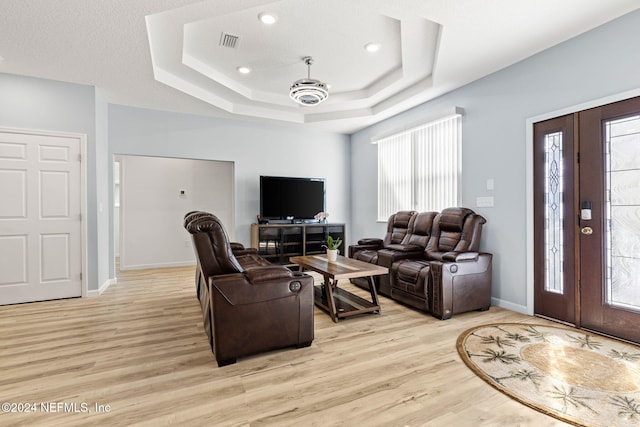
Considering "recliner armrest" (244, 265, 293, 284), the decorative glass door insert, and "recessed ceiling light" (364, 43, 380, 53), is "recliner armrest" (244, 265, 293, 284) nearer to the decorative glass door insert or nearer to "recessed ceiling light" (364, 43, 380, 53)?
"recessed ceiling light" (364, 43, 380, 53)

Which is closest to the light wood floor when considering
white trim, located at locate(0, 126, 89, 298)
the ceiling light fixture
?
white trim, located at locate(0, 126, 89, 298)

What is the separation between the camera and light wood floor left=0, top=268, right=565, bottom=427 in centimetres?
167

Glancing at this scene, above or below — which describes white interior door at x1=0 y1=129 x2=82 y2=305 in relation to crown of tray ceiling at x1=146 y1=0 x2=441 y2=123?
below

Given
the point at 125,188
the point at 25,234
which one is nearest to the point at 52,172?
the point at 25,234

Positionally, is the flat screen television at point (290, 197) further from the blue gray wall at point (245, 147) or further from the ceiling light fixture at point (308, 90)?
the ceiling light fixture at point (308, 90)

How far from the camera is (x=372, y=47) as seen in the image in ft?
11.4

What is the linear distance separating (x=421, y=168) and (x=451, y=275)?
2168mm

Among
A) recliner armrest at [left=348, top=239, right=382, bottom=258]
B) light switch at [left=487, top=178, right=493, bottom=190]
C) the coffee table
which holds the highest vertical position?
light switch at [left=487, top=178, right=493, bottom=190]

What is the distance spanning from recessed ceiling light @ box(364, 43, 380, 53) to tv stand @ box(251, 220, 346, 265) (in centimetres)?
306

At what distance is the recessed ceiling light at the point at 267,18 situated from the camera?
283 centimetres

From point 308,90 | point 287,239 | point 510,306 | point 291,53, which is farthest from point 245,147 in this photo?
point 510,306

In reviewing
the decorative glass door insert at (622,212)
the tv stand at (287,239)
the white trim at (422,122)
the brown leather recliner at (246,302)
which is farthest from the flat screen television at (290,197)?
the decorative glass door insert at (622,212)

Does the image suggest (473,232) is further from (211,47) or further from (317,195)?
(211,47)

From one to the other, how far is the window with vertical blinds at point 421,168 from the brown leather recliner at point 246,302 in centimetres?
283
